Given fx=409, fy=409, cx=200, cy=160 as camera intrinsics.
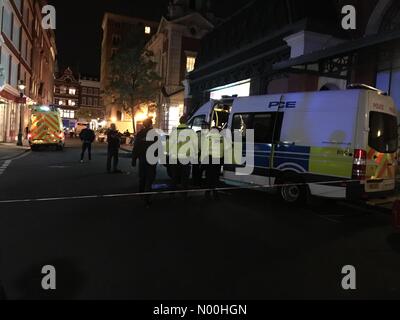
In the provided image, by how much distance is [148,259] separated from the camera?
207 inches

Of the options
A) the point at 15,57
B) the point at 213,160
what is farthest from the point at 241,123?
the point at 15,57

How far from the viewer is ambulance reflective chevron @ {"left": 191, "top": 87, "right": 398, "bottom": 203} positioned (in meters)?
8.14

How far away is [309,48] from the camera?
15719 millimetres

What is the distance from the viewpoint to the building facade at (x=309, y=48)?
1383 centimetres

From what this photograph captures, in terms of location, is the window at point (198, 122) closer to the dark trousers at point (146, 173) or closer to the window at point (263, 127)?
the window at point (263, 127)

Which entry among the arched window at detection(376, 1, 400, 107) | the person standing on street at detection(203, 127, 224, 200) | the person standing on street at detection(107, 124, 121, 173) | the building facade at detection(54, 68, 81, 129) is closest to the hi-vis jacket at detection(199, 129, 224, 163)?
the person standing on street at detection(203, 127, 224, 200)

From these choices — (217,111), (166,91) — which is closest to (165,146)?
(217,111)

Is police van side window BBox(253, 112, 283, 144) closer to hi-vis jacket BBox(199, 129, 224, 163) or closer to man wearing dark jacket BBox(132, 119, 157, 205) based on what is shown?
hi-vis jacket BBox(199, 129, 224, 163)

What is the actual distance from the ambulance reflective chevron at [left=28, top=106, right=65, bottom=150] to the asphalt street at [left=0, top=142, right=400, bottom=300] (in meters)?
15.6

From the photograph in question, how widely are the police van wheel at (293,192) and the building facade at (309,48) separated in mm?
4609

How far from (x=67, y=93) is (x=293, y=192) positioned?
3941 inches

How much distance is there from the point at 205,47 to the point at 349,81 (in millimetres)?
14263

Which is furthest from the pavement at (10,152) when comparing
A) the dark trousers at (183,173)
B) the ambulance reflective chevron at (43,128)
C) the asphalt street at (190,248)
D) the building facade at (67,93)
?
the building facade at (67,93)
